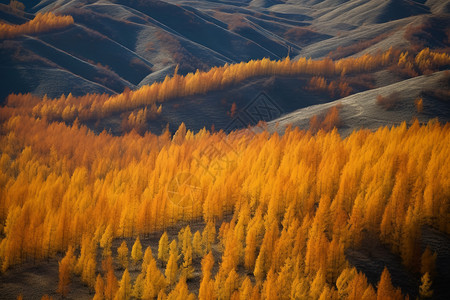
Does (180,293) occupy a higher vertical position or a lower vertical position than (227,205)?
higher

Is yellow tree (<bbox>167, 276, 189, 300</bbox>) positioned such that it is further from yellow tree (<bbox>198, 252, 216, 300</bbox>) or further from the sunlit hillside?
yellow tree (<bbox>198, 252, 216, 300</bbox>)

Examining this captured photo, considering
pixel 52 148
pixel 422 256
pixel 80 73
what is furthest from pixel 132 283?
pixel 80 73

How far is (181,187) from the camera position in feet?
292

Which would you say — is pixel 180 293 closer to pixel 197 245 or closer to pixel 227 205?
pixel 197 245

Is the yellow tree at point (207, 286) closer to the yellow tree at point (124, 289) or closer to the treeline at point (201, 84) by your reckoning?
the yellow tree at point (124, 289)

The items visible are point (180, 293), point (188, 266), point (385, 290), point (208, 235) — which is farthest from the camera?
point (208, 235)

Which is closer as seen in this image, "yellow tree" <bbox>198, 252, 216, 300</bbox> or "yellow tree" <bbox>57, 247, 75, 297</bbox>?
"yellow tree" <bbox>198, 252, 216, 300</bbox>

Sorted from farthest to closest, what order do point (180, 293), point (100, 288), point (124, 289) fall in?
1. point (100, 288)
2. point (124, 289)
3. point (180, 293)

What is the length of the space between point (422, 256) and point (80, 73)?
568 ft

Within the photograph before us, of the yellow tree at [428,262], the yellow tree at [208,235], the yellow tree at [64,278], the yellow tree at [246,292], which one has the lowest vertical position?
the yellow tree at [64,278]

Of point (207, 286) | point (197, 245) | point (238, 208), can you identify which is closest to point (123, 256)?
point (197, 245)

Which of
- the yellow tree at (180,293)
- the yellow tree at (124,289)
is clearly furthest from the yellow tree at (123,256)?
the yellow tree at (180,293)

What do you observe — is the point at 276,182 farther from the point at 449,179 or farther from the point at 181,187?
the point at 449,179

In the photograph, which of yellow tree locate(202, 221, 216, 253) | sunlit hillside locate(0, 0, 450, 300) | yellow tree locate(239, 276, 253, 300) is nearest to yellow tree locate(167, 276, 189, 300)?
sunlit hillside locate(0, 0, 450, 300)
